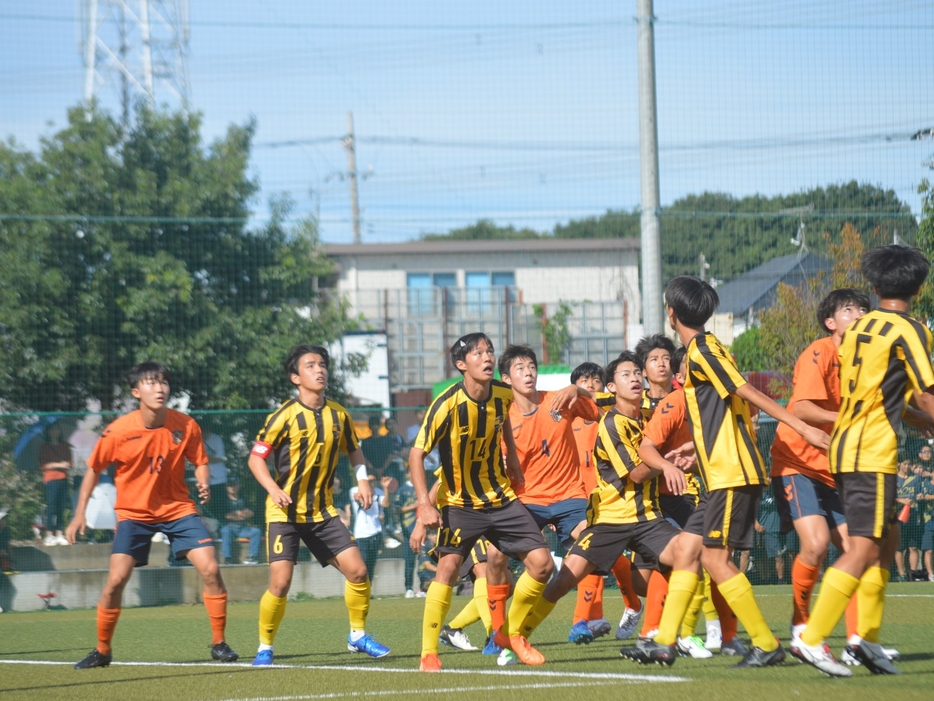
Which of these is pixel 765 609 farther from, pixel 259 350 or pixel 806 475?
pixel 259 350

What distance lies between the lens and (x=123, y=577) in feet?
23.6

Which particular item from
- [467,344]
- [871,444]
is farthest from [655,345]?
[871,444]

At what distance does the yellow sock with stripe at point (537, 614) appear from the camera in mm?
Result: 6594

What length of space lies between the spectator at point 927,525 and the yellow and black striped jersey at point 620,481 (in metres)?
8.11

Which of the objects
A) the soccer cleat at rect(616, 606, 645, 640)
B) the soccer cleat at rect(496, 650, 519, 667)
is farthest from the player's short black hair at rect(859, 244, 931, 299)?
the soccer cleat at rect(616, 606, 645, 640)

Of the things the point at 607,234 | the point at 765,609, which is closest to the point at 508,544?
the point at 765,609

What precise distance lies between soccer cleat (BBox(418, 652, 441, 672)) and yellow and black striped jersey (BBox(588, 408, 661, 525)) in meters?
1.22

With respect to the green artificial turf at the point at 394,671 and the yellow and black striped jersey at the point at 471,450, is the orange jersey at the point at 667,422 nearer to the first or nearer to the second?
the yellow and black striped jersey at the point at 471,450

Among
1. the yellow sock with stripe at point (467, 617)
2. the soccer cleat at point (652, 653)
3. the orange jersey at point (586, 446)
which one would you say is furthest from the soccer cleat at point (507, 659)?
the orange jersey at point (586, 446)

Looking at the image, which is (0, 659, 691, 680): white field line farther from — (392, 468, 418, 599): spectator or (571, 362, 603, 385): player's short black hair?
(392, 468, 418, 599): spectator

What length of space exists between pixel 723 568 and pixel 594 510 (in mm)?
1179

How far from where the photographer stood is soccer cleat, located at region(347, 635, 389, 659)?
728 cm

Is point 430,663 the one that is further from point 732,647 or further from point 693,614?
point 732,647

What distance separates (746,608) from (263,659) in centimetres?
310
